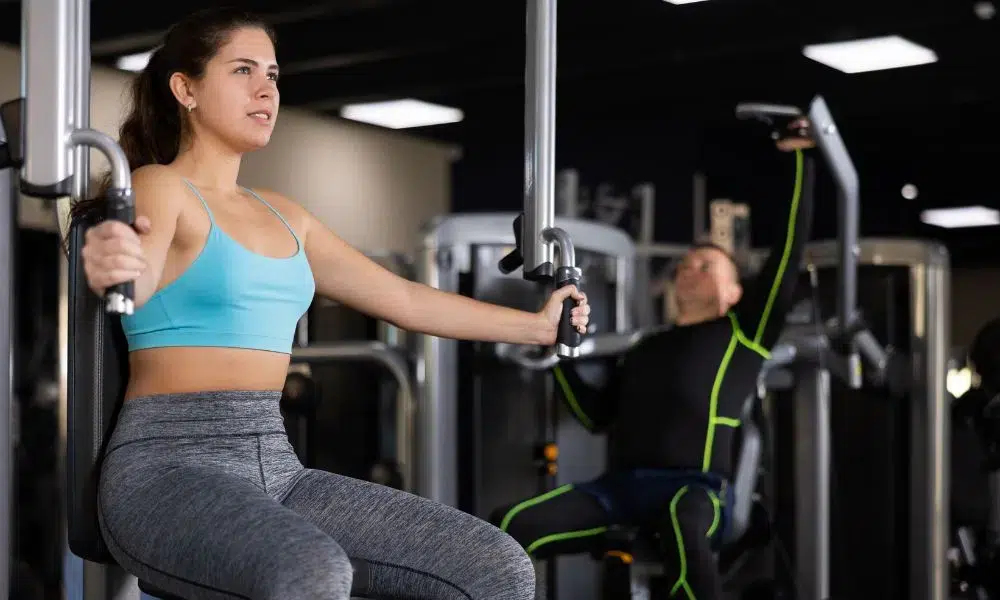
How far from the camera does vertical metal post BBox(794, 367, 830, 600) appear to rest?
3893 millimetres

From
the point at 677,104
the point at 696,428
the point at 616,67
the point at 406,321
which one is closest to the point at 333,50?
the point at 616,67

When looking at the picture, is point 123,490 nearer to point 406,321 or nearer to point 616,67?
point 406,321

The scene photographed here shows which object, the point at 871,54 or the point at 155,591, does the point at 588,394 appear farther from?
the point at 871,54

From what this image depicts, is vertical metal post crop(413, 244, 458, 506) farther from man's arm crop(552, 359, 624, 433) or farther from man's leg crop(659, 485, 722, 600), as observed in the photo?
man's leg crop(659, 485, 722, 600)

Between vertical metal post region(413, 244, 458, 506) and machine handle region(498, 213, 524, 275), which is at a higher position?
machine handle region(498, 213, 524, 275)

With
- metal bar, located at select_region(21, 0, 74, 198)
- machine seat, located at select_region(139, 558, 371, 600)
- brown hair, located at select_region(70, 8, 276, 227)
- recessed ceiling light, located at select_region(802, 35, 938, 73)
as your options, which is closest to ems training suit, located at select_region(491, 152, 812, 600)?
machine seat, located at select_region(139, 558, 371, 600)

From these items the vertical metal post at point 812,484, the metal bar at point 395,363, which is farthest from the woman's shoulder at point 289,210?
the vertical metal post at point 812,484

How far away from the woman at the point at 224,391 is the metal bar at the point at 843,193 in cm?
118

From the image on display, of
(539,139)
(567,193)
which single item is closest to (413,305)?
(539,139)

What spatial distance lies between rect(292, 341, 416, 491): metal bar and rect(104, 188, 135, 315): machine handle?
246 centimetres

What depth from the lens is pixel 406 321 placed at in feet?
5.45

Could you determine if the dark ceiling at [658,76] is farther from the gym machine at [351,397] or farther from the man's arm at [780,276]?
the man's arm at [780,276]

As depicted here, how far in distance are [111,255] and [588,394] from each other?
2289 millimetres

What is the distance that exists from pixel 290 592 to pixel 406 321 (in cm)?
54
